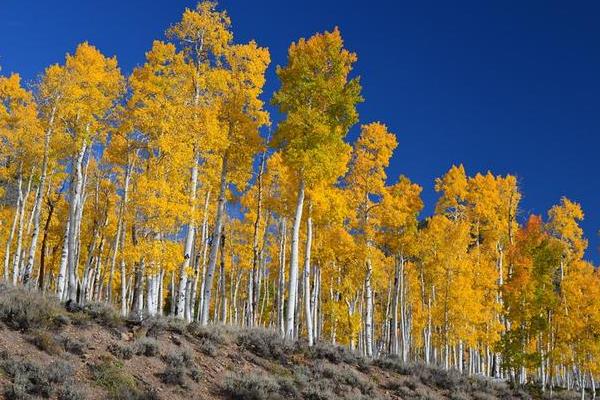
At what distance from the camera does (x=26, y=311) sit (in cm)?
1388

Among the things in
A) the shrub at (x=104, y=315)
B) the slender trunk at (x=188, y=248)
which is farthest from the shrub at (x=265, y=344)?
the shrub at (x=104, y=315)

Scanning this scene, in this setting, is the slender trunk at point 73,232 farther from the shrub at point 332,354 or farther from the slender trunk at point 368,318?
the slender trunk at point 368,318

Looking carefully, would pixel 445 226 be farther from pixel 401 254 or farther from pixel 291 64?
pixel 291 64

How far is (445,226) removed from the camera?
106 feet

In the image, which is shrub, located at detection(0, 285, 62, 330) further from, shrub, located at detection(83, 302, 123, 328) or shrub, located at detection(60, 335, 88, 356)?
shrub, located at detection(83, 302, 123, 328)

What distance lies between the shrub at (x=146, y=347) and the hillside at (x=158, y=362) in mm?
27

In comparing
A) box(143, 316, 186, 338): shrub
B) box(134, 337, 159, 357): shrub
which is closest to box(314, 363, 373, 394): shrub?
box(143, 316, 186, 338): shrub

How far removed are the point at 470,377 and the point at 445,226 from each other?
9628 mm

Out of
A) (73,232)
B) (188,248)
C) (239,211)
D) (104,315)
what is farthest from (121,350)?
(239,211)

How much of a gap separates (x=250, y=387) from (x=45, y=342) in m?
5.61

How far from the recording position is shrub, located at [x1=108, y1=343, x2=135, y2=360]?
1381 centimetres

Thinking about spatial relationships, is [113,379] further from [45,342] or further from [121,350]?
[45,342]

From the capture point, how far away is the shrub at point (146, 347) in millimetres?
14427

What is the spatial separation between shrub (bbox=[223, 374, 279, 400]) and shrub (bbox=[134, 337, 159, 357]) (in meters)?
2.20
